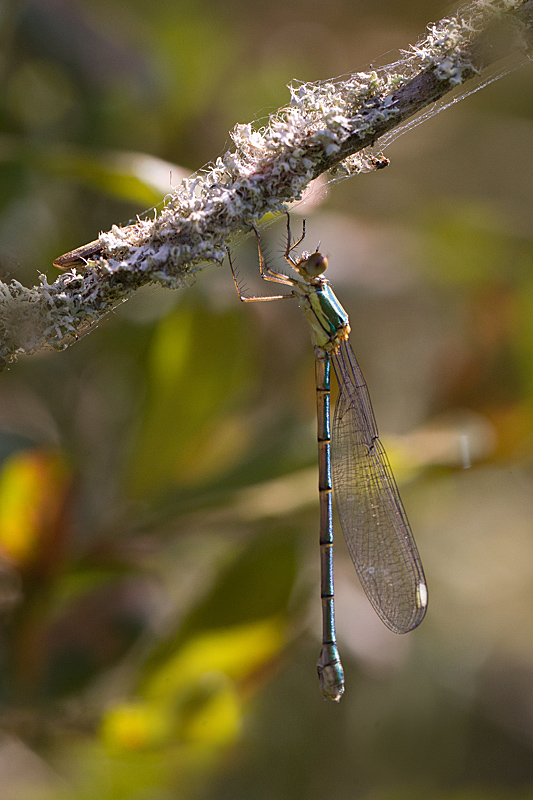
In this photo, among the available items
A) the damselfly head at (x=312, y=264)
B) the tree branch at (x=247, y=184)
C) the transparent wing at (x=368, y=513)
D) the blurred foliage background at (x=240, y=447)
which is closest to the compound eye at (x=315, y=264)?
the damselfly head at (x=312, y=264)

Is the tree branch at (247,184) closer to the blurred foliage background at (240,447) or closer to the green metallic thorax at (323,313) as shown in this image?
the blurred foliage background at (240,447)

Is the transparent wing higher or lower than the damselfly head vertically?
lower

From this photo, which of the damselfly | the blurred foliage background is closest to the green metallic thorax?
the damselfly

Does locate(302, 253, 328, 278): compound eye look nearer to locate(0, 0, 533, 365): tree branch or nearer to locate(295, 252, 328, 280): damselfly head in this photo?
locate(295, 252, 328, 280): damselfly head

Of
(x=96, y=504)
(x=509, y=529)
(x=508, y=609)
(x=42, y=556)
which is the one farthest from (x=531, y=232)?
(x=42, y=556)

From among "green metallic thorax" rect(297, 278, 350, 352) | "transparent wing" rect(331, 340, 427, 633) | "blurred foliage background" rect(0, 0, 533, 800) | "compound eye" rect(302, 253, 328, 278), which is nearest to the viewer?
"blurred foliage background" rect(0, 0, 533, 800)

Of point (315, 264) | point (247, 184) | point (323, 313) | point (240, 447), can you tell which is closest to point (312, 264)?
point (315, 264)

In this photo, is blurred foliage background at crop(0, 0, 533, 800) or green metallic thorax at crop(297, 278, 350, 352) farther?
green metallic thorax at crop(297, 278, 350, 352)

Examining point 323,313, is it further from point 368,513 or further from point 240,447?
point 368,513

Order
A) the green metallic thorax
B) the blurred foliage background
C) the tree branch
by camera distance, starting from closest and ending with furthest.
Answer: the tree branch
the blurred foliage background
the green metallic thorax
